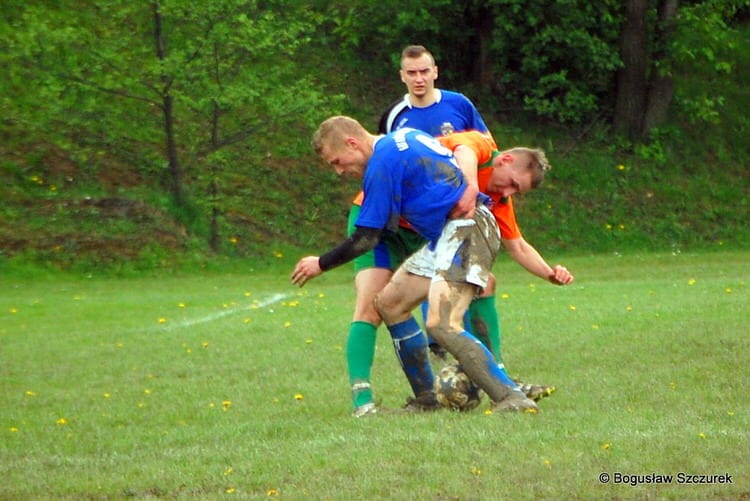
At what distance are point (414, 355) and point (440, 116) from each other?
171 cm

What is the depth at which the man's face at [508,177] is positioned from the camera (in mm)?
7836

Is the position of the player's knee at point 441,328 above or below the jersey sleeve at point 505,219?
below

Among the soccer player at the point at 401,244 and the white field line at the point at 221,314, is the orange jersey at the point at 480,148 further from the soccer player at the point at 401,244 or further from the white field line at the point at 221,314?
the white field line at the point at 221,314

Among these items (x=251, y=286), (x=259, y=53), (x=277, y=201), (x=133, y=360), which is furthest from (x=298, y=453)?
(x=277, y=201)

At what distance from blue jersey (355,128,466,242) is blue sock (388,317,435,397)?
0.71 metres

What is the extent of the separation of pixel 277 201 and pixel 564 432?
18.8 m

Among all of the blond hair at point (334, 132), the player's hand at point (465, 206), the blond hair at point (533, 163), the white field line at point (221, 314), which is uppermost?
the blond hair at point (334, 132)

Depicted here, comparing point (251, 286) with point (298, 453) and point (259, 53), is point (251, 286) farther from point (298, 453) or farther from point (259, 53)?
point (298, 453)

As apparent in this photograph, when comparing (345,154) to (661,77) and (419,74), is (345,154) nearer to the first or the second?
(419,74)

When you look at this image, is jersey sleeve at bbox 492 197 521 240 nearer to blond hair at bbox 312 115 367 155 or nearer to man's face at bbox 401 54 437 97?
man's face at bbox 401 54 437 97

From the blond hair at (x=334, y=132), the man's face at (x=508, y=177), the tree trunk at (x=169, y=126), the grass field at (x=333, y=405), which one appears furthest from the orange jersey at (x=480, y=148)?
the tree trunk at (x=169, y=126)

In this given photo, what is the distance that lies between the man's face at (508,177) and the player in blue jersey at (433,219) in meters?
Result: 0.45

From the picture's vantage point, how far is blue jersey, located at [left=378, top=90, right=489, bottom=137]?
8742mm

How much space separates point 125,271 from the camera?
21.4 metres
